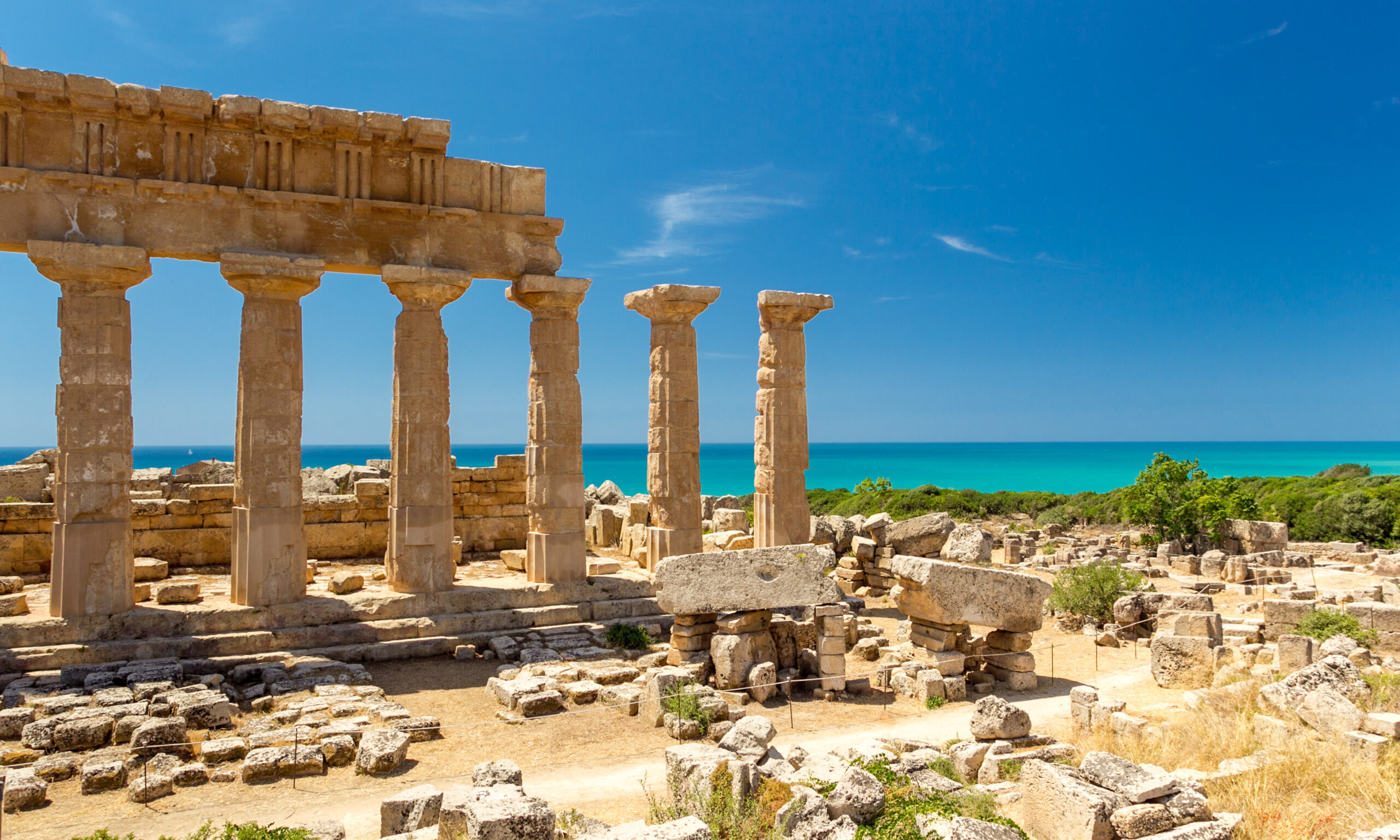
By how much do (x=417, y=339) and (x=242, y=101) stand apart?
3964mm

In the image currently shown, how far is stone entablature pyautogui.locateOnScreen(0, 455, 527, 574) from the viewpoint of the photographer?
15008 millimetres

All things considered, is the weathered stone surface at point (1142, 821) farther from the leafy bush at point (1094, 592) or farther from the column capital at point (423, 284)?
the column capital at point (423, 284)

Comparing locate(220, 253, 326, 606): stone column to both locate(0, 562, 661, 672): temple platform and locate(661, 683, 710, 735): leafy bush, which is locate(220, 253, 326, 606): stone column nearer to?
locate(0, 562, 661, 672): temple platform

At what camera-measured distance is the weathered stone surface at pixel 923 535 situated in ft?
57.0

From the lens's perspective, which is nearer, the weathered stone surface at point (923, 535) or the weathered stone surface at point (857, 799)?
the weathered stone surface at point (857, 799)

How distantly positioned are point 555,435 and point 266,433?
4.18 m

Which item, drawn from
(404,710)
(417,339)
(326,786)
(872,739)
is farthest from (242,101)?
(872,739)

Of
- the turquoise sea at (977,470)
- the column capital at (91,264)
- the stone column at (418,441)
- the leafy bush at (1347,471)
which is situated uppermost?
the column capital at (91,264)

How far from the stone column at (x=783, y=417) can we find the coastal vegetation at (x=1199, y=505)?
636 cm

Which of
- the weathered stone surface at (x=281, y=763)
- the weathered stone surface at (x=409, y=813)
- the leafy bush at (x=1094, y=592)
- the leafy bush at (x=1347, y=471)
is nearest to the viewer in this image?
the weathered stone surface at (x=409, y=813)

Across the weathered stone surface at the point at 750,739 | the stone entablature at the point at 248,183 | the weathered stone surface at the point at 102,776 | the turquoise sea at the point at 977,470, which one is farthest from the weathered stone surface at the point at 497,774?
the turquoise sea at the point at 977,470

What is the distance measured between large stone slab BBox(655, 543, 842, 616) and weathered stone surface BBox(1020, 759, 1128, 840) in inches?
184

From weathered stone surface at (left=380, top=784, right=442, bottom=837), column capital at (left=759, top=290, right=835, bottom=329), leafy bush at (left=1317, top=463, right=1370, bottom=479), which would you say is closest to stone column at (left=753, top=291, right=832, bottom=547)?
column capital at (left=759, top=290, right=835, bottom=329)

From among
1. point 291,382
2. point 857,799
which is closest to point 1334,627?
point 857,799
